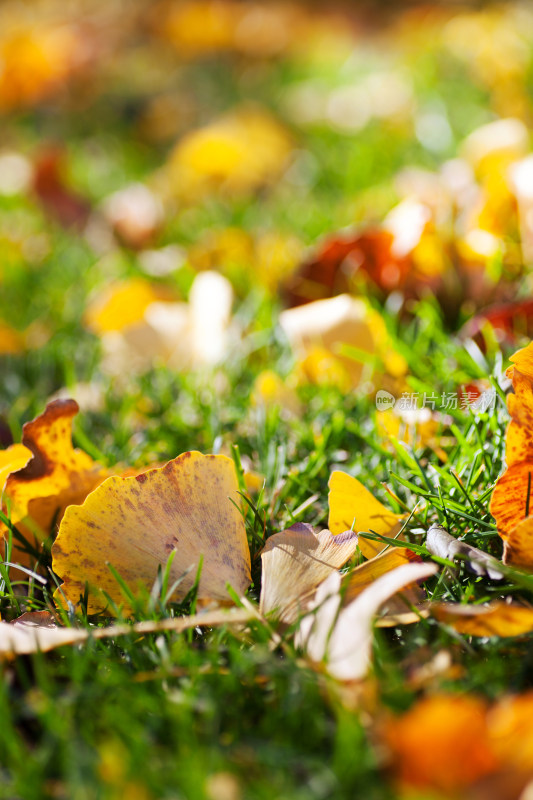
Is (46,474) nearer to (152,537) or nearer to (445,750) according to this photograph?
(152,537)

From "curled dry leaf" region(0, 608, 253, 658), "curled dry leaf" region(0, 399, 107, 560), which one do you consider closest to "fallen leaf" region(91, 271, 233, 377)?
"curled dry leaf" region(0, 399, 107, 560)

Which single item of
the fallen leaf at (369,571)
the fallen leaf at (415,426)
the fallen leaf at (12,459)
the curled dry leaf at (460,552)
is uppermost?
the fallen leaf at (12,459)

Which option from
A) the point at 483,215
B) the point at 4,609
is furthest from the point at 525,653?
the point at 483,215

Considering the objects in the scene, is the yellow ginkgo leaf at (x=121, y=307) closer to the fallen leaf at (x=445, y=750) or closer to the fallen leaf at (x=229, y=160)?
the fallen leaf at (x=229, y=160)

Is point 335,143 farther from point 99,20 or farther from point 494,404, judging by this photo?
point 99,20

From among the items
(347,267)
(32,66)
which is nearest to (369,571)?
(347,267)

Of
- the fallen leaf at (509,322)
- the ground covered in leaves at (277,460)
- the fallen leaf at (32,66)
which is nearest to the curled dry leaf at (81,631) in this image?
the ground covered in leaves at (277,460)
